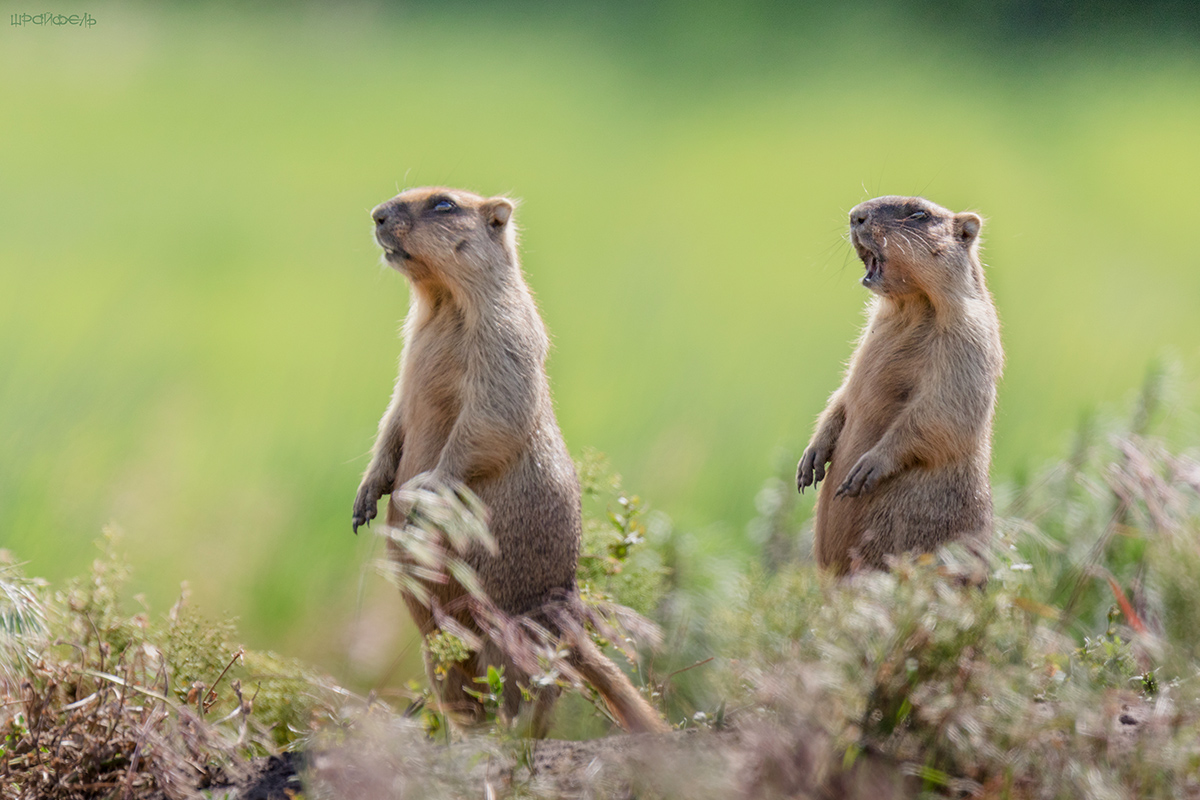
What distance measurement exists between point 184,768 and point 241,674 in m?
1.07

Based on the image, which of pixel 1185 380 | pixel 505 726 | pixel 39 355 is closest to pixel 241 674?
pixel 505 726

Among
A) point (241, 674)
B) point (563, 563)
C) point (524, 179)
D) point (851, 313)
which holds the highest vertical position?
point (524, 179)

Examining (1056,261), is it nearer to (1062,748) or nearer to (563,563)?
(563,563)

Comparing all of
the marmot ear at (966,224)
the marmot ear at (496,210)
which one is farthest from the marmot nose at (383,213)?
the marmot ear at (966,224)

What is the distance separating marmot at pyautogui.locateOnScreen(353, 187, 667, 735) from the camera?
400 centimetres

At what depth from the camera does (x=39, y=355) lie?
7043mm

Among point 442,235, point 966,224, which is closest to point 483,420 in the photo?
point 442,235

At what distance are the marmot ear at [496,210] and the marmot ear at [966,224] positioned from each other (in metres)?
1.79

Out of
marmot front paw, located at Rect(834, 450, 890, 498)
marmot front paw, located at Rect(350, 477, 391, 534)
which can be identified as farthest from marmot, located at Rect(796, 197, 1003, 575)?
Answer: marmot front paw, located at Rect(350, 477, 391, 534)

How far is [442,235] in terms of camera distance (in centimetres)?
422

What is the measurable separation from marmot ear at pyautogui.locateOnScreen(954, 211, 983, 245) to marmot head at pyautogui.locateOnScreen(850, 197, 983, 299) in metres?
0.02

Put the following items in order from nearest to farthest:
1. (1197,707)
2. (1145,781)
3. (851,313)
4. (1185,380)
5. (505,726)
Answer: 1. (1145,781)
2. (1197,707)
3. (505,726)
4. (1185,380)
5. (851,313)

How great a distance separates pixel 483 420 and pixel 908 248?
67.8 inches

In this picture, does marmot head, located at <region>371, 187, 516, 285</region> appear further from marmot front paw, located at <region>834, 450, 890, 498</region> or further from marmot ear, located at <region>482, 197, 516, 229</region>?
marmot front paw, located at <region>834, 450, 890, 498</region>
